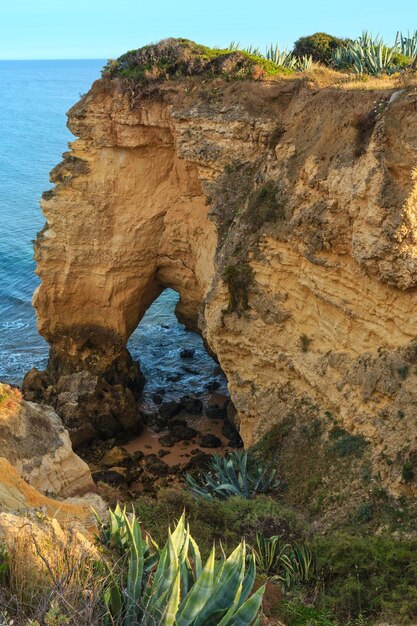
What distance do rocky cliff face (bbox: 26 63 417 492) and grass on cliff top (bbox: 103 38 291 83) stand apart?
1.96 ft

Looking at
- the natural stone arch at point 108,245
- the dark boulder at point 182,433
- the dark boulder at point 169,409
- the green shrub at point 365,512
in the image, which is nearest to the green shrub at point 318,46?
the natural stone arch at point 108,245

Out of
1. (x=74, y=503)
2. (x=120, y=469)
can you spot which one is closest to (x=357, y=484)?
(x=74, y=503)

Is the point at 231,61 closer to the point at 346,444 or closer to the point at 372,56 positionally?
the point at 372,56

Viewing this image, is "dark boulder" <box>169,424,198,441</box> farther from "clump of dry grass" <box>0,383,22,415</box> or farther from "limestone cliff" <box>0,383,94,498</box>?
"clump of dry grass" <box>0,383,22,415</box>

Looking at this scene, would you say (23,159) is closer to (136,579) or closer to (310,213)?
(310,213)

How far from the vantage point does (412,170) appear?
51.1ft

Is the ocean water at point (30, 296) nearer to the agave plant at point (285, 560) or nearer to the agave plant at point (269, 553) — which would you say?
the agave plant at point (269, 553)

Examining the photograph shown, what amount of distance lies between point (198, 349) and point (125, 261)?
9.14m

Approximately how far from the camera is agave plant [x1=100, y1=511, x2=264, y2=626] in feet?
22.3

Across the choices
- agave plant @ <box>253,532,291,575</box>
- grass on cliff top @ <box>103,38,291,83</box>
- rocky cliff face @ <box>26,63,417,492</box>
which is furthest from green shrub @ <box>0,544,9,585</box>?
grass on cliff top @ <box>103,38,291,83</box>

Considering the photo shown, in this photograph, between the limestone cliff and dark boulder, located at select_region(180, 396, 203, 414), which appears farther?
dark boulder, located at select_region(180, 396, 203, 414)

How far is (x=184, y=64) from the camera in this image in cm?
2375

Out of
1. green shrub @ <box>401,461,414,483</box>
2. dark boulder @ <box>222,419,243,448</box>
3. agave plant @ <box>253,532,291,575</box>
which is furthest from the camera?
dark boulder @ <box>222,419,243,448</box>

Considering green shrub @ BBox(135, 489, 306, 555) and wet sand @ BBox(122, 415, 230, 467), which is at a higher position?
green shrub @ BBox(135, 489, 306, 555)
